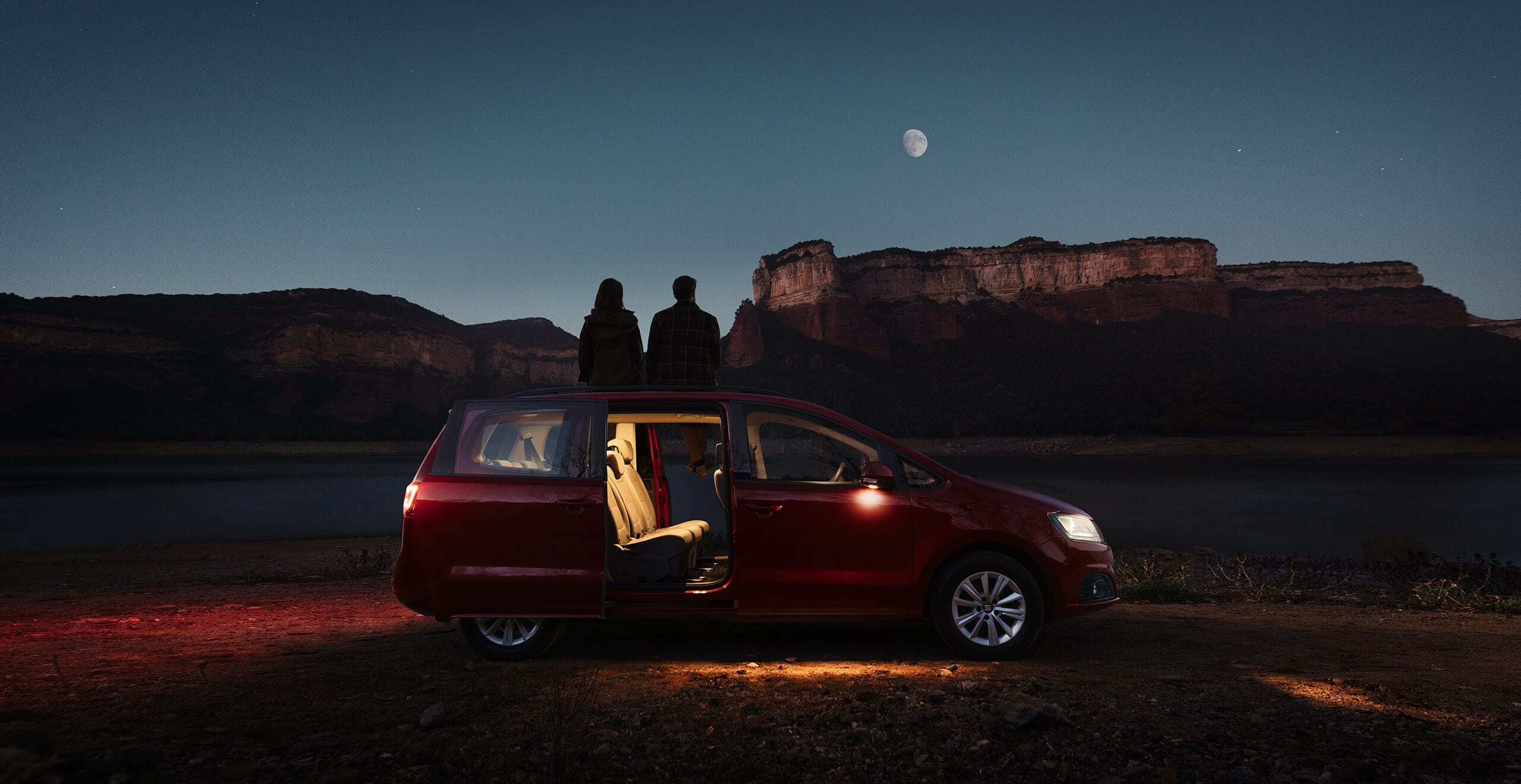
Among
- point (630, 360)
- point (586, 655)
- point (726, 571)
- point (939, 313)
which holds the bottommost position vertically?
point (586, 655)

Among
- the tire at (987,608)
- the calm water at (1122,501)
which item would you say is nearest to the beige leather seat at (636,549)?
the tire at (987,608)

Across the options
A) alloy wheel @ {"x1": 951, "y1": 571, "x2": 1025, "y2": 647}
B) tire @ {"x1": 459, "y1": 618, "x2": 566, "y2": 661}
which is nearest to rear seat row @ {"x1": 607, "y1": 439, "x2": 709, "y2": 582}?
tire @ {"x1": 459, "y1": 618, "x2": 566, "y2": 661}

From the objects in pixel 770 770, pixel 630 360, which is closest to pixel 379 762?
pixel 770 770

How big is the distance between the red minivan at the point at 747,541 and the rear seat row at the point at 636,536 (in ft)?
0.69

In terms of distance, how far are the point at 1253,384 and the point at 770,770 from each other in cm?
9262

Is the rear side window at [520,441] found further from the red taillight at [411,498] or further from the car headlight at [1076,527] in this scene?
the car headlight at [1076,527]

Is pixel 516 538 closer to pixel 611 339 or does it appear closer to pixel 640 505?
pixel 640 505

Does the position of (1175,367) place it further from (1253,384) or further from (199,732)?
(199,732)

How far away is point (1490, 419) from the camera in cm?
7675

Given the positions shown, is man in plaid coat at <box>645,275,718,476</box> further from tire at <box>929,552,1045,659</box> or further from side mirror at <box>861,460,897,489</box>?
tire at <box>929,552,1045,659</box>

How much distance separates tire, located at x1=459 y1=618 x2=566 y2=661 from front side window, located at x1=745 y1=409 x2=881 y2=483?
167cm

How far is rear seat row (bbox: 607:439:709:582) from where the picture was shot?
17.0 feet

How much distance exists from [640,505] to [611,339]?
192 cm

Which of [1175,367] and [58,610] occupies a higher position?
[1175,367]
